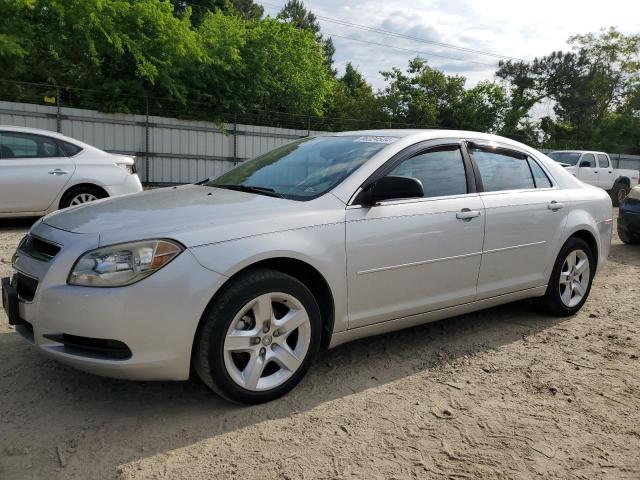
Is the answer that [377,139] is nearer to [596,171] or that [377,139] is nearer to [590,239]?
[590,239]

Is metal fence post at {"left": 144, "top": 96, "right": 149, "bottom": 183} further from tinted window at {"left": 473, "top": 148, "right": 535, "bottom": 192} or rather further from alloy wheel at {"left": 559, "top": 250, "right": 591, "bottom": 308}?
alloy wheel at {"left": 559, "top": 250, "right": 591, "bottom": 308}

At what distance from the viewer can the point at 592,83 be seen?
37438 mm

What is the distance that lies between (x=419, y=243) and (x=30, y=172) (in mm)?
6101

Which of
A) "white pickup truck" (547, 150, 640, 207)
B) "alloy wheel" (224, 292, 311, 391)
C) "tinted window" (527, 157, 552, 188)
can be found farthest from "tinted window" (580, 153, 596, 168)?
"alloy wheel" (224, 292, 311, 391)

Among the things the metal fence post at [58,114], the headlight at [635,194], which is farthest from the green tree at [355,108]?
the headlight at [635,194]

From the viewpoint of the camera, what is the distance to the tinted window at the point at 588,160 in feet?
54.0

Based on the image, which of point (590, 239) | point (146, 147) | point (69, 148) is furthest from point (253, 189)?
point (146, 147)

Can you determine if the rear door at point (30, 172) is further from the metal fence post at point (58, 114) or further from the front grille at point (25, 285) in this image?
the metal fence post at point (58, 114)

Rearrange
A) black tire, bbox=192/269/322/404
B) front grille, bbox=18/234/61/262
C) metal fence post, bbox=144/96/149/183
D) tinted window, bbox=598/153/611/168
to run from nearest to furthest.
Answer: black tire, bbox=192/269/322/404 → front grille, bbox=18/234/61/262 → metal fence post, bbox=144/96/149/183 → tinted window, bbox=598/153/611/168

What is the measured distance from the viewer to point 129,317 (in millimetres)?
2625

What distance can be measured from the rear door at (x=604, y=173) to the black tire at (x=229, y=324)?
16370 millimetres

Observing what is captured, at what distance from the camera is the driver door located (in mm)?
3312

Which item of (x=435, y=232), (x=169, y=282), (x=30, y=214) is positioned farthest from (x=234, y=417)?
(x=30, y=214)

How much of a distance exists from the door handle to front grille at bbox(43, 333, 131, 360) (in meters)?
2.29
